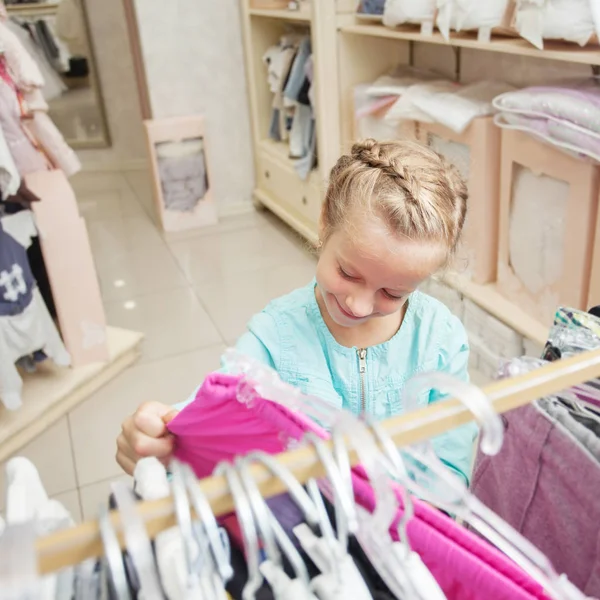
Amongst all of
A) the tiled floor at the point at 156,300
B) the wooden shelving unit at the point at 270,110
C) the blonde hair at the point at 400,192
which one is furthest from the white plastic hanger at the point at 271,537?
the wooden shelving unit at the point at 270,110

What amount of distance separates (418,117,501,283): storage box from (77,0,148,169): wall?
2767 millimetres

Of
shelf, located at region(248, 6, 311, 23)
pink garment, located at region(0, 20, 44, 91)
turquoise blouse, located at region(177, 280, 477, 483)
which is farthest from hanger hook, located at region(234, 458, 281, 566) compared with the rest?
shelf, located at region(248, 6, 311, 23)

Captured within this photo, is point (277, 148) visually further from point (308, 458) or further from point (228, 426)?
point (308, 458)

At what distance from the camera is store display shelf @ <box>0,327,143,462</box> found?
5.25ft

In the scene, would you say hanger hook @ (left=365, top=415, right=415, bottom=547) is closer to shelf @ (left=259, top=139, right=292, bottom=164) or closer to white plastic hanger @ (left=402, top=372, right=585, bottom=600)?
white plastic hanger @ (left=402, top=372, right=585, bottom=600)

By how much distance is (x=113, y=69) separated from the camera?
393 centimetres

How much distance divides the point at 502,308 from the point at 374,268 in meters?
1.12

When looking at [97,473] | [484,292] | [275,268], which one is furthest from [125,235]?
[484,292]

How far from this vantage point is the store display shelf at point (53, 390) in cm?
160

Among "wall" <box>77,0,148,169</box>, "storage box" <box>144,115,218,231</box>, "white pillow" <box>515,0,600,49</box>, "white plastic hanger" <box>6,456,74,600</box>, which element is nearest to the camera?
"white plastic hanger" <box>6,456,74,600</box>

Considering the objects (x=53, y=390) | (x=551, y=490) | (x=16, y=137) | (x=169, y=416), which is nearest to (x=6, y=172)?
(x=16, y=137)

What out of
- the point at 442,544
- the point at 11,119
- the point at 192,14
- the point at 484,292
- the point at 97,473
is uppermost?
the point at 192,14

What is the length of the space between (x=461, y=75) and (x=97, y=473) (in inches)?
61.1

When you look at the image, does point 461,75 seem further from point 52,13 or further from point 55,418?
point 52,13
